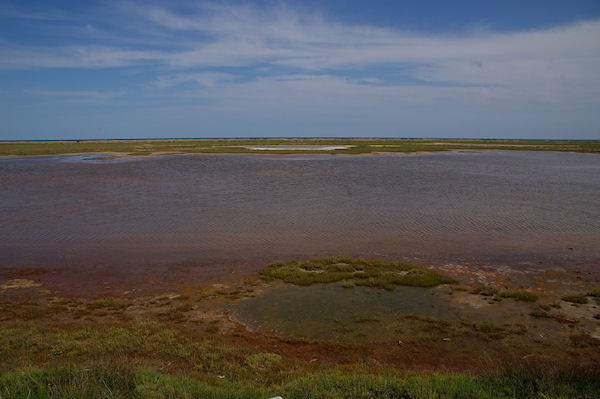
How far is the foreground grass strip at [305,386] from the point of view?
4379 mm

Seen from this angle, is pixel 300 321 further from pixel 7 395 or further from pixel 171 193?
pixel 171 193

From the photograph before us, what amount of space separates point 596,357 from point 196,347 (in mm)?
6520

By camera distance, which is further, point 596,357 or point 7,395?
point 596,357

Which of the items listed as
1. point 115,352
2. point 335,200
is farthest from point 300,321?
point 335,200

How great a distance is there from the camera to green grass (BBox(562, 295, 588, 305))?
8.19m

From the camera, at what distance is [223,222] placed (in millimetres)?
15578

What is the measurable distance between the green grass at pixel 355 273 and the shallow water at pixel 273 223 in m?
0.88

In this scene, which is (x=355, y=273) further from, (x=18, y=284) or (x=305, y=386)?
(x=18, y=284)

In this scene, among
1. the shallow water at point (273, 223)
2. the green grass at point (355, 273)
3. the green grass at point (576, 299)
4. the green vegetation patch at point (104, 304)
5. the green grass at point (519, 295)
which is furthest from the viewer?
the shallow water at point (273, 223)

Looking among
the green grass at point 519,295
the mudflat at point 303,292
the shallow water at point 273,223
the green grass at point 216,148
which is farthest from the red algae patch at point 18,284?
the green grass at point 216,148

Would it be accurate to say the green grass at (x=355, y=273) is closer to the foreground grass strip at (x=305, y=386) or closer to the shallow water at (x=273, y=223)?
the shallow water at (x=273, y=223)

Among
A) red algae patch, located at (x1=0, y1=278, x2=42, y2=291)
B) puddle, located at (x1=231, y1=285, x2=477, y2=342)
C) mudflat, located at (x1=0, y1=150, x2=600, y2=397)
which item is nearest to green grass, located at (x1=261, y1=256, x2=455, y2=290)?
mudflat, located at (x1=0, y1=150, x2=600, y2=397)

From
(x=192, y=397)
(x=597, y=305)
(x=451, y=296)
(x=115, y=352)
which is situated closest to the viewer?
(x=192, y=397)

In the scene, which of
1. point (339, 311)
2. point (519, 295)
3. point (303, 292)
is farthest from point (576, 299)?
point (303, 292)
